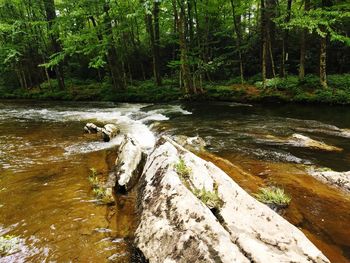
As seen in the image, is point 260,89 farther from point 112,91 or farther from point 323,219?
point 323,219

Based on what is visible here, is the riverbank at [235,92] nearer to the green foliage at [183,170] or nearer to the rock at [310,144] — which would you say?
the rock at [310,144]

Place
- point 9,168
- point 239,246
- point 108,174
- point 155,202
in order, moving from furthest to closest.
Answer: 1. point 9,168
2. point 108,174
3. point 155,202
4. point 239,246

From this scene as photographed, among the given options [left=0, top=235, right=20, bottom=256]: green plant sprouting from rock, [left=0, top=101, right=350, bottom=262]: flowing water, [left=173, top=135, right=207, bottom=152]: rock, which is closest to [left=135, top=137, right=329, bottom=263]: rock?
[left=0, top=101, right=350, bottom=262]: flowing water

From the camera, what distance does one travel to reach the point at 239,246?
2842mm

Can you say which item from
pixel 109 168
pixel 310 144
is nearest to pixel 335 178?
pixel 310 144

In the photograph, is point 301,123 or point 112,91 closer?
point 301,123

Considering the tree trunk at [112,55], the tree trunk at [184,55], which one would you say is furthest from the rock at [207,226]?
the tree trunk at [112,55]

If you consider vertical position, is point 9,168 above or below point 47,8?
below

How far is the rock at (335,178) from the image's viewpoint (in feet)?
16.8

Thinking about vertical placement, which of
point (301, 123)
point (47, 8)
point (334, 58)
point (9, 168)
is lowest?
point (301, 123)

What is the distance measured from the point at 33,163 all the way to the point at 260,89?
14.2m

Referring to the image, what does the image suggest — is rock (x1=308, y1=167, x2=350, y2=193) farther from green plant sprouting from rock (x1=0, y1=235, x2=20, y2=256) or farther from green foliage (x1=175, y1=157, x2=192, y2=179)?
green plant sprouting from rock (x1=0, y1=235, x2=20, y2=256)

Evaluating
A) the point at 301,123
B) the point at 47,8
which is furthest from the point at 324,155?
the point at 47,8

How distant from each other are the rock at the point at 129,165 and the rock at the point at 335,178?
11.9ft
